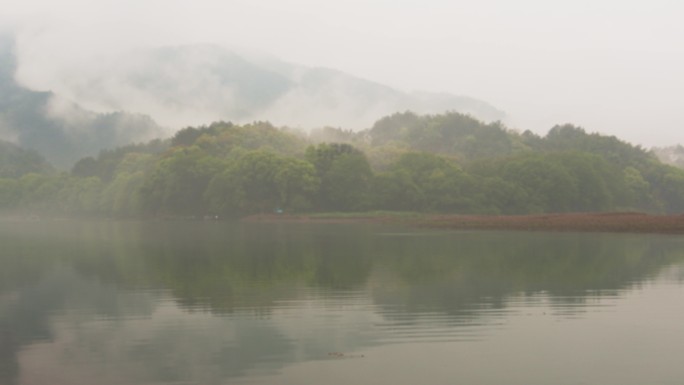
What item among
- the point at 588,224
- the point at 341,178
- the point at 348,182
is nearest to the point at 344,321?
the point at 588,224

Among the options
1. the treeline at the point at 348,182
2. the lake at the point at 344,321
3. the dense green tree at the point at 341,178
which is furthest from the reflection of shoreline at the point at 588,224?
the dense green tree at the point at 341,178

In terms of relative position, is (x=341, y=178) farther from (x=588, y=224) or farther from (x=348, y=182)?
(x=588, y=224)

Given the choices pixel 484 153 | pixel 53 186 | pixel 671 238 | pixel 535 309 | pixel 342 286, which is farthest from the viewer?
pixel 484 153

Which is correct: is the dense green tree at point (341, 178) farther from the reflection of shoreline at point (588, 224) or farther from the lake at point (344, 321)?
the lake at point (344, 321)

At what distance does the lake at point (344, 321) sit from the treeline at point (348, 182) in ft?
236

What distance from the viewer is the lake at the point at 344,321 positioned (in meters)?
10.8

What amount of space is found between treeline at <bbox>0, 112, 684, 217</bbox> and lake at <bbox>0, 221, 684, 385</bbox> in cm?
7207

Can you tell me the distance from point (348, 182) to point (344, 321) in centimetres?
8784

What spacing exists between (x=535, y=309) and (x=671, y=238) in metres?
31.8

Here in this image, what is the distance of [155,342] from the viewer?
13000 millimetres

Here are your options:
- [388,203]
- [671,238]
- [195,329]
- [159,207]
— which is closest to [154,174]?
[159,207]

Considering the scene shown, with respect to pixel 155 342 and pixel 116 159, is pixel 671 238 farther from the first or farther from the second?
pixel 116 159

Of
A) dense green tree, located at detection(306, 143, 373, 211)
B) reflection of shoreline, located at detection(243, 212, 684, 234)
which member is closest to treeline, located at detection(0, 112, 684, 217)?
dense green tree, located at detection(306, 143, 373, 211)

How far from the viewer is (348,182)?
103 meters
